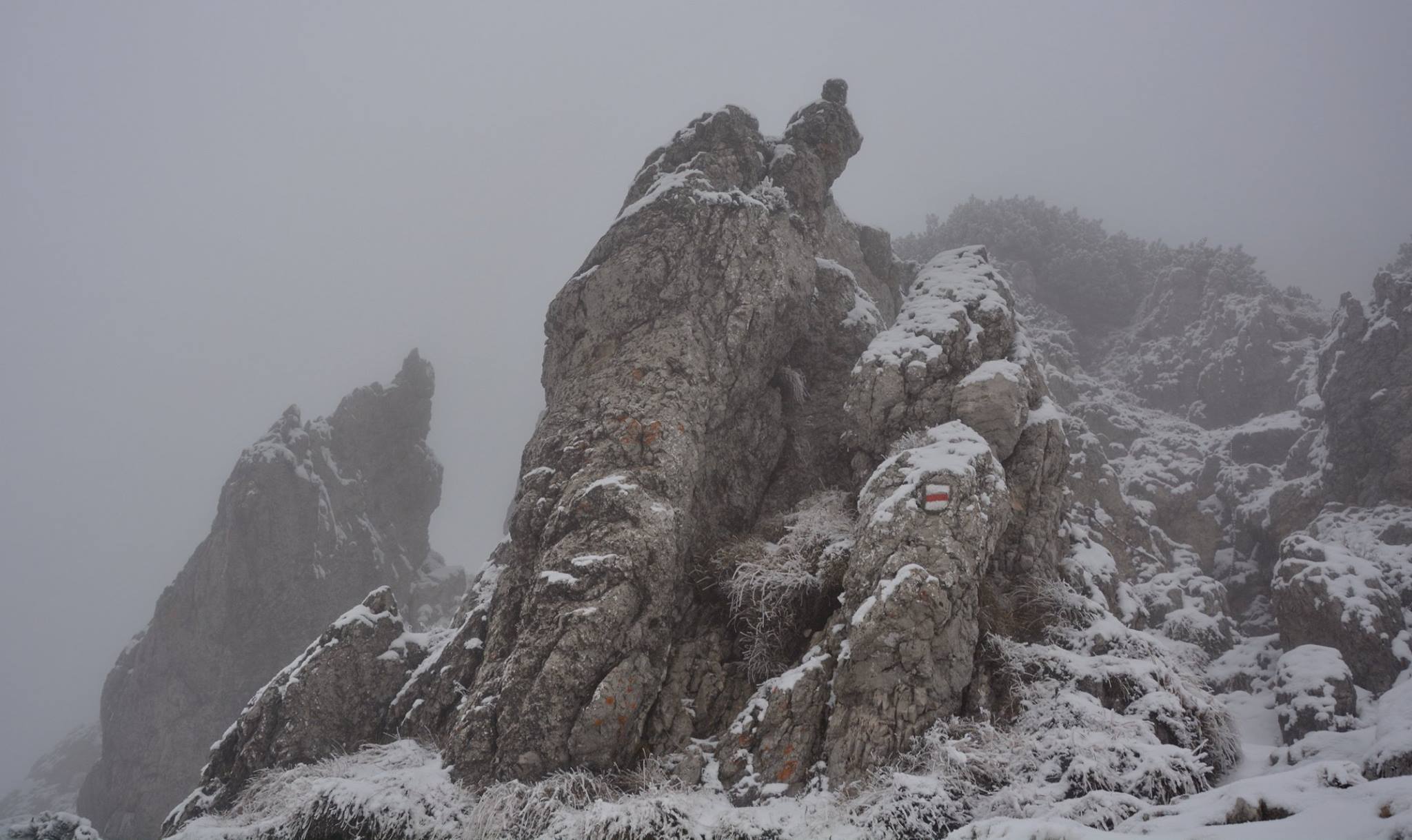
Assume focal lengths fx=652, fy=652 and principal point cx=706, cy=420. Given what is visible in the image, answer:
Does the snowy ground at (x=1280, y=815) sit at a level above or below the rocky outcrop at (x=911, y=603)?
below

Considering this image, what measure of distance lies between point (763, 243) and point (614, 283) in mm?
4017

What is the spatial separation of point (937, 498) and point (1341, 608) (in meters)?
10.4

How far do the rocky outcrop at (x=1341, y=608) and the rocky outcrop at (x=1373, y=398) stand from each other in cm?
668

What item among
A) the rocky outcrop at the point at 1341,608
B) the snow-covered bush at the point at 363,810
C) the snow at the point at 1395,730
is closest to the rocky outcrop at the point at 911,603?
the snow at the point at 1395,730

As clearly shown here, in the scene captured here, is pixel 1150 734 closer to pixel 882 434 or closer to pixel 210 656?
pixel 882 434

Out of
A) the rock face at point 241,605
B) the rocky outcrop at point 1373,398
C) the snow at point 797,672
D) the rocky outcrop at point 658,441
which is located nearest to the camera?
the snow at point 797,672

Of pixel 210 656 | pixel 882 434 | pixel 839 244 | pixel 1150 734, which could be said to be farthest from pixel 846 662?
pixel 210 656

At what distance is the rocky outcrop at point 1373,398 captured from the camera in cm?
1883

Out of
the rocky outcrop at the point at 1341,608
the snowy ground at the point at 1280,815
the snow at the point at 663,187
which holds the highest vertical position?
the snow at the point at 663,187

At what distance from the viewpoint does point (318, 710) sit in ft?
42.4

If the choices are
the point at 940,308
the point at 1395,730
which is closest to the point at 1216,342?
the point at 940,308

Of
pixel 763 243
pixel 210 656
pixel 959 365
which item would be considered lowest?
pixel 210 656

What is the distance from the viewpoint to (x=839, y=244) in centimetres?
2144

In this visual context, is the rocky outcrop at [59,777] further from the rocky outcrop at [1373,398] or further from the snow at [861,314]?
the rocky outcrop at [1373,398]
